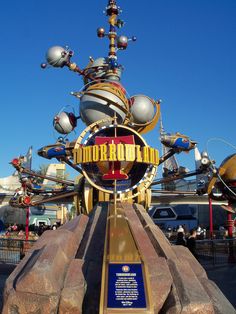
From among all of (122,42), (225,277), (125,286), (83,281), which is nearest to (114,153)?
(83,281)

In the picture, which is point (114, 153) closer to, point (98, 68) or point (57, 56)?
point (98, 68)

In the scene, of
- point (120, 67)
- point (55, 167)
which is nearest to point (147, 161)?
point (120, 67)

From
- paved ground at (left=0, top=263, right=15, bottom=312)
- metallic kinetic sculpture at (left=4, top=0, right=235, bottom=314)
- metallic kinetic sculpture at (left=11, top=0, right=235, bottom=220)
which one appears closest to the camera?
metallic kinetic sculpture at (left=4, top=0, right=235, bottom=314)

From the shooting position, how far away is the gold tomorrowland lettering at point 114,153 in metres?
10.6

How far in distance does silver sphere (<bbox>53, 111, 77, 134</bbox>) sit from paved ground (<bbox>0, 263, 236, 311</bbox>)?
6.46 meters

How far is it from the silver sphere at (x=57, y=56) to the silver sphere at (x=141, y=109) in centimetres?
337

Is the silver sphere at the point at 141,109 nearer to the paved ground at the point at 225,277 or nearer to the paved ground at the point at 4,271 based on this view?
the paved ground at the point at 225,277

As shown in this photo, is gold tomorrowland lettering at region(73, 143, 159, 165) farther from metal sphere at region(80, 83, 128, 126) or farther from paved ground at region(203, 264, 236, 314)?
paved ground at region(203, 264, 236, 314)

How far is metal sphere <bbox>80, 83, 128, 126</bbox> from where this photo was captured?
13617mm

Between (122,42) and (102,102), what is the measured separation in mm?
4243

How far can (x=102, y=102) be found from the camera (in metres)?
13.7

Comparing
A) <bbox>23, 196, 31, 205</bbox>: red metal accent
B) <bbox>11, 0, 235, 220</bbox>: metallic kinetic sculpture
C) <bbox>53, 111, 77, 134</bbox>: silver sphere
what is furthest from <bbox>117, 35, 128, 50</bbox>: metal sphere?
<bbox>23, 196, 31, 205</bbox>: red metal accent

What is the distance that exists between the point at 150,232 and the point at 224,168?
19.5ft

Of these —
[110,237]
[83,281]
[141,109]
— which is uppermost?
[141,109]
